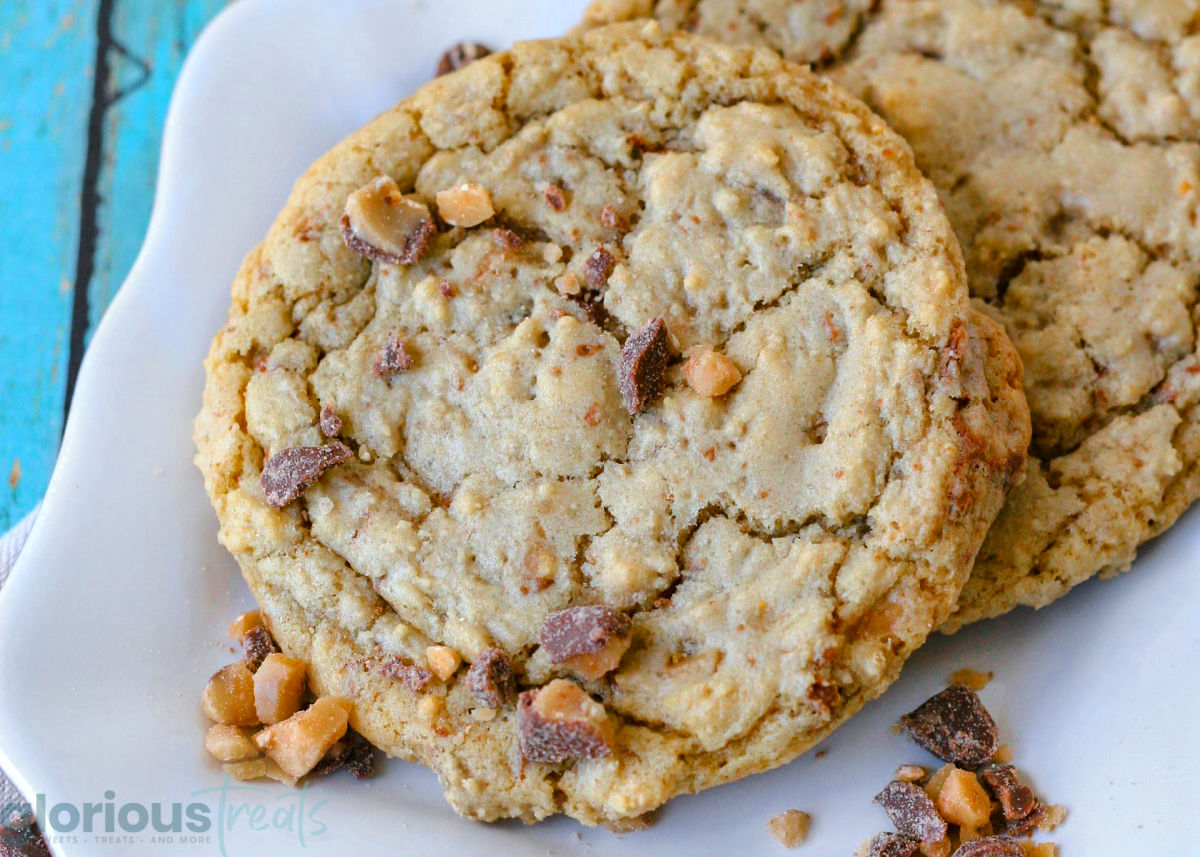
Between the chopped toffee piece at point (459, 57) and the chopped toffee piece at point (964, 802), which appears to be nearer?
the chopped toffee piece at point (964, 802)

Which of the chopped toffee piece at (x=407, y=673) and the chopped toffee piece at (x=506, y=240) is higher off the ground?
the chopped toffee piece at (x=506, y=240)

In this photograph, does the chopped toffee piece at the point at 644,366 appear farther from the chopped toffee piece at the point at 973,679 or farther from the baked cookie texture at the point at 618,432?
the chopped toffee piece at the point at 973,679

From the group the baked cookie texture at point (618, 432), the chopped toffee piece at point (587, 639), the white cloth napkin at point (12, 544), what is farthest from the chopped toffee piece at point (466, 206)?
the white cloth napkin at point (12, 544)

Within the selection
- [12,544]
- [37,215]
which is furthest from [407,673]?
[37,215]

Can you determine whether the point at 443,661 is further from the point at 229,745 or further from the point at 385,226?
the point at 385,226

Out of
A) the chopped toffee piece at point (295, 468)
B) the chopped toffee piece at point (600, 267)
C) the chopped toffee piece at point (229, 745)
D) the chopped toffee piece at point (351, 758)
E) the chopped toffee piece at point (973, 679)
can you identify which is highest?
the chopped toffee piece at point (600, 267)

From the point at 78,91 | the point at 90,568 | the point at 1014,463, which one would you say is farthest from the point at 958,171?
the point at 78,91
